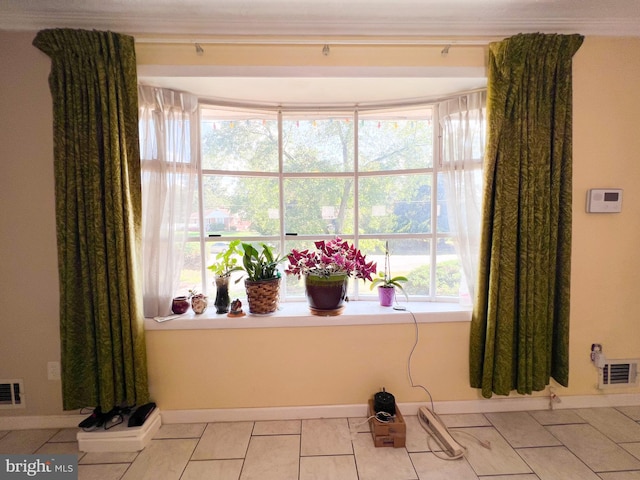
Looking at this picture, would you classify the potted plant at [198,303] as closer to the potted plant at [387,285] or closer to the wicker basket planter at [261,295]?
the wicker basket planter at [261,295]

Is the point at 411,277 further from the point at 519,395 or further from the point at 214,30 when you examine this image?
the point at 214,30

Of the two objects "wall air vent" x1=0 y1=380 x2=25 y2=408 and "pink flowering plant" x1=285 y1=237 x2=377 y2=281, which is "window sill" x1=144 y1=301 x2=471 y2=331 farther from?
"wall air vent" x1=0 y1=380 x2=25 y2=408

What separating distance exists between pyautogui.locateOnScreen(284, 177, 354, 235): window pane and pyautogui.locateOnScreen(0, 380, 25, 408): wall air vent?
1976 millimetres

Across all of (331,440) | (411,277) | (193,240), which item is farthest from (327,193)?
(331,440)

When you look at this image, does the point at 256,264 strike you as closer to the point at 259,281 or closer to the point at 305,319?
the point at 259,281

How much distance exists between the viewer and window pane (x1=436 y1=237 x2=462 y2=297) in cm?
232

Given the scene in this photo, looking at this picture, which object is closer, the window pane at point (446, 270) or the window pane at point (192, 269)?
the window pane at point (192, 269)

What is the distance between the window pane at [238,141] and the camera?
228 cm

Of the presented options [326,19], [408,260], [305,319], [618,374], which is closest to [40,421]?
[305,319]

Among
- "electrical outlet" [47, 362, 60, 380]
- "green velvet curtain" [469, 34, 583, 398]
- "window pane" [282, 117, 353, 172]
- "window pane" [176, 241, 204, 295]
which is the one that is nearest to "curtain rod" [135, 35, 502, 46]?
"green velvet curtain" [469, 34, 583, 398]

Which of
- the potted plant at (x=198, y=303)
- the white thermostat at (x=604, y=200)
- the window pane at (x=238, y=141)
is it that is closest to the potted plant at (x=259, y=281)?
the potted plant at (x=198, y=303)

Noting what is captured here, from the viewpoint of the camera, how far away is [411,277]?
7.74 feet

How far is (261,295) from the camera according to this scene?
1.94 m

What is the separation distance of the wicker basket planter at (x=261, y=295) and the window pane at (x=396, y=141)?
1180 mm
